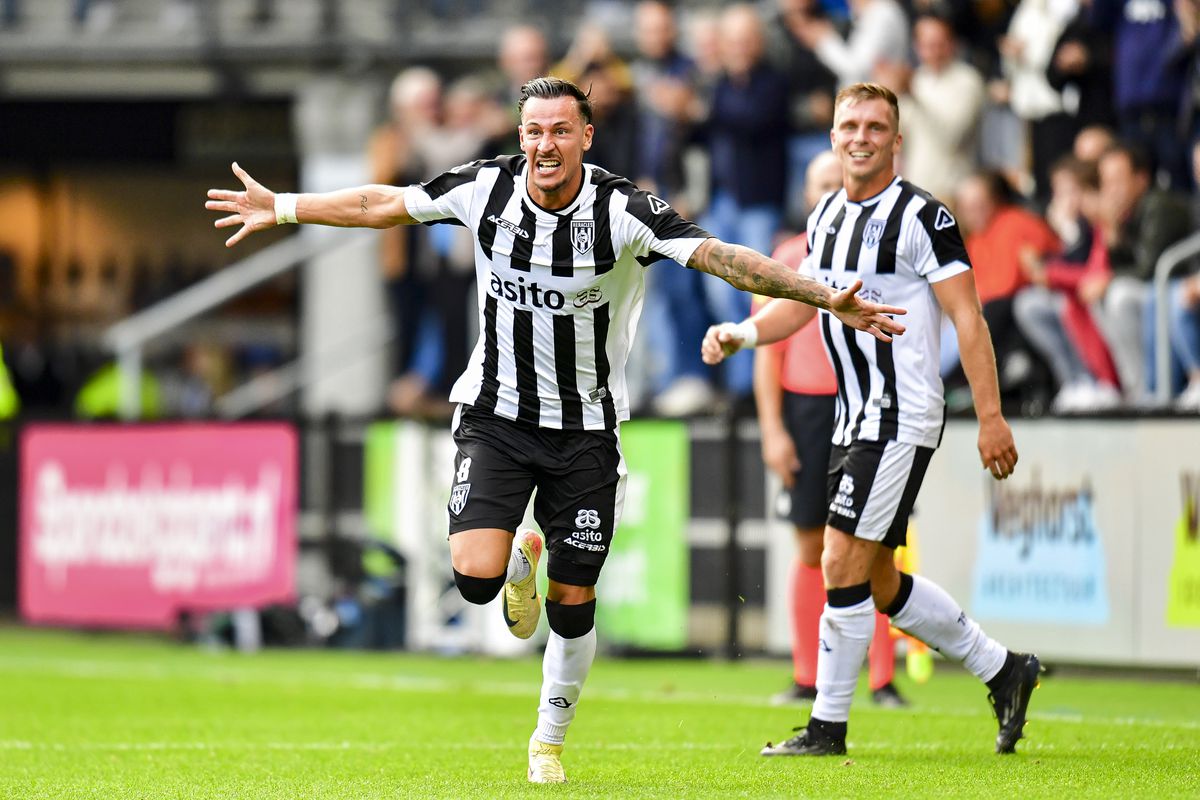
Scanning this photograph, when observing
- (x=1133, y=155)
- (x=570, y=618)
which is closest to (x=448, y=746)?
(x=570, y=618)

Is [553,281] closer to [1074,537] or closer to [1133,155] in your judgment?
[1074,537]

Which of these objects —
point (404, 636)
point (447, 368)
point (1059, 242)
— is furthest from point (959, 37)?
point (404, 636)

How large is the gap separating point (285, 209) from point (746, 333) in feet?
5.58

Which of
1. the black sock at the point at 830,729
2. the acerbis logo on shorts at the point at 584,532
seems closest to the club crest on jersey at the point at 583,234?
the acerbis logo on shorts at the point at 584,532

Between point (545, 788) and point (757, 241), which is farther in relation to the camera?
point (757, 241)

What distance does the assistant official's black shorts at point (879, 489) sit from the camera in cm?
700

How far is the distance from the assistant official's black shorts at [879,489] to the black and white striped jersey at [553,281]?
35.3 inches

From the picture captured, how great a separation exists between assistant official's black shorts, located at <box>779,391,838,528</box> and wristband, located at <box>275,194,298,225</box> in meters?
3.23

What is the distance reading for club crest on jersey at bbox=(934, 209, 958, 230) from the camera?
699 centimetres

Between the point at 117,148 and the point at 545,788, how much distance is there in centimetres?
1555

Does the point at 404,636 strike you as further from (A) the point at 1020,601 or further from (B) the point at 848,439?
(B) the point at 848,439

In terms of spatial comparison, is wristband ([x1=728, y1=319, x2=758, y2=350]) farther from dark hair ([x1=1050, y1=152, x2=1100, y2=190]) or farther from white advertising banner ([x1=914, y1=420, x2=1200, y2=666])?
dark hair ([x1=1050, y1=152, x2=1100, y2=190])

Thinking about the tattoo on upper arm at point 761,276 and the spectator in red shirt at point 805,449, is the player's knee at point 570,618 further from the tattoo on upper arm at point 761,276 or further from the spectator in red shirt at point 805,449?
the spectator in red shirt at point 805,449

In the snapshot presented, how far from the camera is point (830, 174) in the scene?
8.99m
